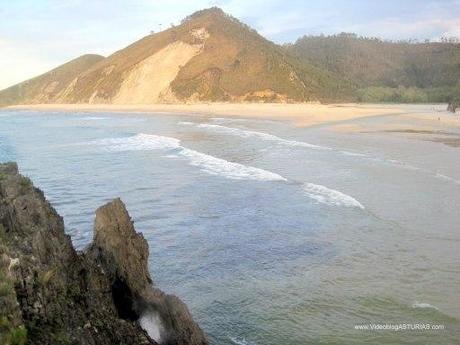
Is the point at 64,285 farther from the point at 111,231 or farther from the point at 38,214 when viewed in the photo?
the point at 111,231

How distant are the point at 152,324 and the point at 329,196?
10.9 m

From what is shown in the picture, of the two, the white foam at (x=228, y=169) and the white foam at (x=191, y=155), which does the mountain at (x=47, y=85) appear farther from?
the white foam at (x=228, y=169)

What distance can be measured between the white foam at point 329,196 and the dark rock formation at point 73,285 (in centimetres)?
861

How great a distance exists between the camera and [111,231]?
782cm

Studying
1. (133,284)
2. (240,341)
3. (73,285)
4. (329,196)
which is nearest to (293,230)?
(329,196)

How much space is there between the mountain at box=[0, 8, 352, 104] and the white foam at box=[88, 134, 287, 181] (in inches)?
2016

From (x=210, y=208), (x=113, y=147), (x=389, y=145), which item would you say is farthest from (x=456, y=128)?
(x=210, y=208)

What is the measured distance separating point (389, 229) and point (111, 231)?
296 inches

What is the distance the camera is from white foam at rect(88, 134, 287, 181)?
21.2 m

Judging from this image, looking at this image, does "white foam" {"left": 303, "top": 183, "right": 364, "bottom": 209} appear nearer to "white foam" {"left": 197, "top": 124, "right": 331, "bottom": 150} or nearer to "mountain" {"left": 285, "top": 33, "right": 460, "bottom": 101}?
"white foam" {"left": 197, "top": 124, "right": 331, "bottom": 150}

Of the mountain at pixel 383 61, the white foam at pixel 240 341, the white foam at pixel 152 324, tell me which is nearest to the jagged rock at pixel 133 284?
the white foam at pixel 152 324

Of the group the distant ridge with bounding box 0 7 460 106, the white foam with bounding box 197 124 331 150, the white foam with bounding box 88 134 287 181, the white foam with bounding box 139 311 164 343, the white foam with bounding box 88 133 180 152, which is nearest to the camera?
the white foam with bounding box 139 311 164 343

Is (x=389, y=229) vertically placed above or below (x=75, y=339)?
below

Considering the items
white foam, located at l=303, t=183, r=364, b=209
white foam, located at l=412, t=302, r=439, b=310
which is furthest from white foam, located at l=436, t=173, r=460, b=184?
white foam, located at l=412, t=302, r=439, b=310
